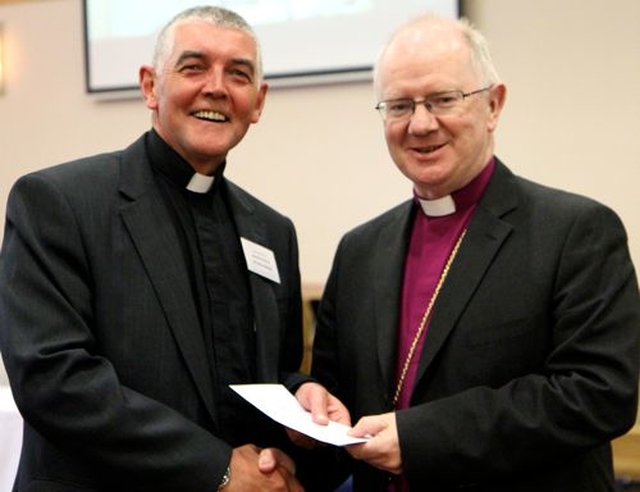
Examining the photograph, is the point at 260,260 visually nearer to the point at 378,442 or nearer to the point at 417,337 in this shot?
the point at 417,337

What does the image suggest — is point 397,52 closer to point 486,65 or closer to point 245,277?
point 486,65

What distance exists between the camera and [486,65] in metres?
1.99

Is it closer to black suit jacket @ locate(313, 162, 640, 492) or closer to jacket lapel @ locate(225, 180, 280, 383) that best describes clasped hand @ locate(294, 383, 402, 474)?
black suit jacket @ locate(313, 162, 640, 492)

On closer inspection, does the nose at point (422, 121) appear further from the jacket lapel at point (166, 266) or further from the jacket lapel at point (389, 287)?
the jacket lapel at point (166, 266)

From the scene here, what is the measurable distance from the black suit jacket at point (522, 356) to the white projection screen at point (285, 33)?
86.6 inches

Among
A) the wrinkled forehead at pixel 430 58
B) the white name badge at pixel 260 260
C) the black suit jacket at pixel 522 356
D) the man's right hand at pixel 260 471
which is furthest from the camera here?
the white name badge at pixel 260 260

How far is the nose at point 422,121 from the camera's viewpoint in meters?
1.93

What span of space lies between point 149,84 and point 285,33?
7.20 ft

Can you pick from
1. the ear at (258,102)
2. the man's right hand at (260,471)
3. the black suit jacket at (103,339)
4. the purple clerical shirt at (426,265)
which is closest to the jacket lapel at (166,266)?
the black suit jacket at (103,339)

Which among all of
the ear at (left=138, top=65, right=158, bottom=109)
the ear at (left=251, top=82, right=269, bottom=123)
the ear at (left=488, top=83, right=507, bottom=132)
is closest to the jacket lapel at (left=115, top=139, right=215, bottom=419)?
the ear at (left=138, top=65, right=158, bottom=109)

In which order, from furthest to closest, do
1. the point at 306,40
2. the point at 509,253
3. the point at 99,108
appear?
the point at 99,108, the point at 306,40, the point at 509,253

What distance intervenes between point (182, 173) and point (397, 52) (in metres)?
0.61

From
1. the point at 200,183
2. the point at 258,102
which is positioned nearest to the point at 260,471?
the point at 200,183

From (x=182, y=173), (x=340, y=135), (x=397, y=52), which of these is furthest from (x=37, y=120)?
(x=397, y=52)
